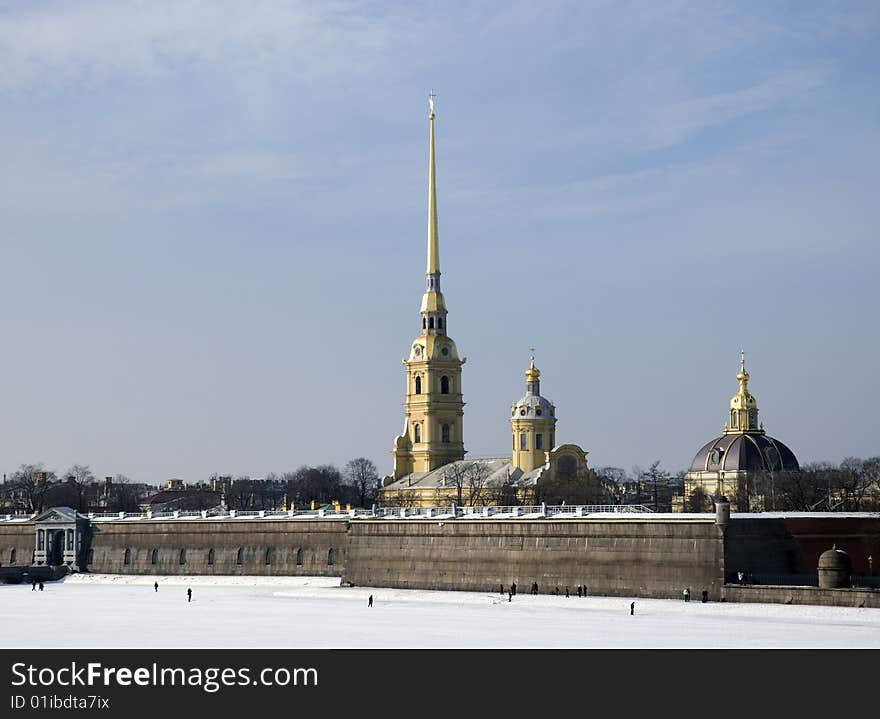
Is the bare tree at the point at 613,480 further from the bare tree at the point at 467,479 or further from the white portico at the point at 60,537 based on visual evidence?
the white portico at the point at 60,537

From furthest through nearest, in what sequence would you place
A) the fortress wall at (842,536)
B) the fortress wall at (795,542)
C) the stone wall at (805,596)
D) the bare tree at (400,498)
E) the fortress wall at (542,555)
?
the bare tree at (400,498)
the fortress wall at (542,555)
the fortress wall at (842,536)
the fortress wall at (795,542)
the stone wall at (805,596)

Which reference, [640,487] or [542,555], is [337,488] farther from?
[542,555]

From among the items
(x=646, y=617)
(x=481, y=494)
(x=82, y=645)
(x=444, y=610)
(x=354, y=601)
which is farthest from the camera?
(x=481, y=494)

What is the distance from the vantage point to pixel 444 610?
75.1 meters

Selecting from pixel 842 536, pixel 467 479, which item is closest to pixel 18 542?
pixel 467 479

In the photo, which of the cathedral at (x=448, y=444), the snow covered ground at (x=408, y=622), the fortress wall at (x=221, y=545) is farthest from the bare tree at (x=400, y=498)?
the snow covered ground at (x=408, y=622)

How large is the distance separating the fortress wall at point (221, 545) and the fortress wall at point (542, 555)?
10.9 feet

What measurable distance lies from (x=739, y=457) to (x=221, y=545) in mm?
55448

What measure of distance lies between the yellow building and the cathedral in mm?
9363

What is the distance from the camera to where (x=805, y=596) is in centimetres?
6944

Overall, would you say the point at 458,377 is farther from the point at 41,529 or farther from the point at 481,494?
the point at 41,529

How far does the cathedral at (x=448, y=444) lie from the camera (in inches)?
5591
